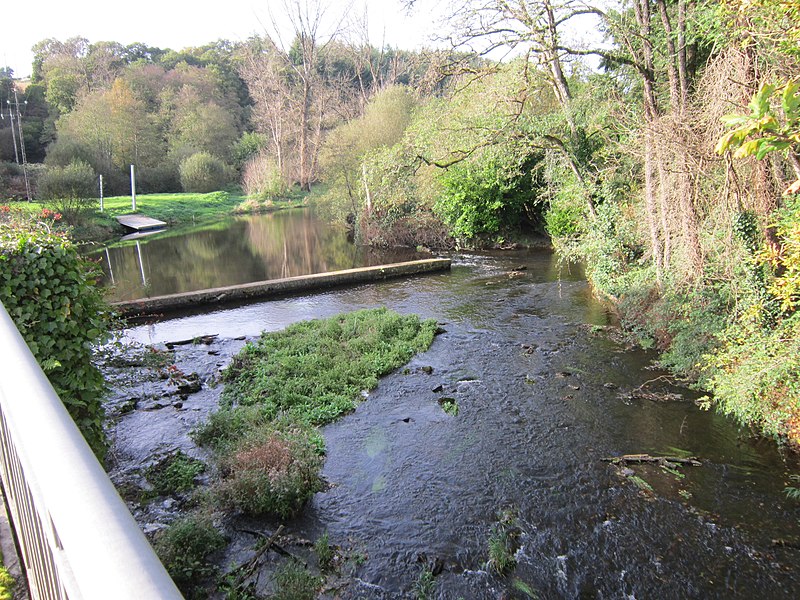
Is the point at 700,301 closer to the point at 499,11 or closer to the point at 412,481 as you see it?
the point at 412,481

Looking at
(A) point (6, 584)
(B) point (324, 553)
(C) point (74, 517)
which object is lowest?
(B) point (324, 553)

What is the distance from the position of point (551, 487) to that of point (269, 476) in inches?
129

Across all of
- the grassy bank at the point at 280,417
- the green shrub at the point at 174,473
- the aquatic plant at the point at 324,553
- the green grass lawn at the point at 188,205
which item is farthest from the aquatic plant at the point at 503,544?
the green grass lawn at the point at 188,205

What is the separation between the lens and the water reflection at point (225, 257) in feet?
63.8

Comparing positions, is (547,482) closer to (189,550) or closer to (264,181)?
(189,550)

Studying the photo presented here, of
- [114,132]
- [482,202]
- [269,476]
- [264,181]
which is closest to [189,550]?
[269,476]

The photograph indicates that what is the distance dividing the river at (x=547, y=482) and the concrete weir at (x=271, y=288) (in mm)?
4077

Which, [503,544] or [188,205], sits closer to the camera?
[503,544]

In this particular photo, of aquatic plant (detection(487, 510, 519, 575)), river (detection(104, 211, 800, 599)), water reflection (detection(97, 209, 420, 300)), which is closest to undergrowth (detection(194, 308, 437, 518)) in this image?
river (detection(104, 211, 800, 599))

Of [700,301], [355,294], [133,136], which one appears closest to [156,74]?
[133,136]

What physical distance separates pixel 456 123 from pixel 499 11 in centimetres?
304

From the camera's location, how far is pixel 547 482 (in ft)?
21.8

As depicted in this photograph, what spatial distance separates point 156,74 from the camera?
61594 millimetres

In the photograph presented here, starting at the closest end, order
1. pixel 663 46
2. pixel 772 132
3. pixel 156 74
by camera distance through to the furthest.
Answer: pixel 772 132
pixel 663 46
pixel 156 74
